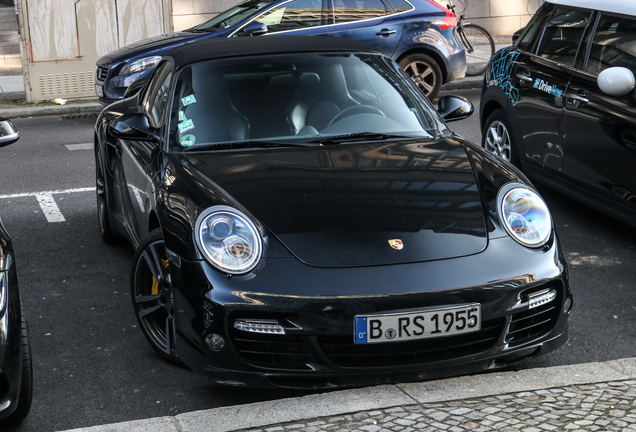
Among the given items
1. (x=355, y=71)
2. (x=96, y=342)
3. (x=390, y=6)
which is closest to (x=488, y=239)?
(x=355, y=71)

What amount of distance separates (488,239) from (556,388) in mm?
675

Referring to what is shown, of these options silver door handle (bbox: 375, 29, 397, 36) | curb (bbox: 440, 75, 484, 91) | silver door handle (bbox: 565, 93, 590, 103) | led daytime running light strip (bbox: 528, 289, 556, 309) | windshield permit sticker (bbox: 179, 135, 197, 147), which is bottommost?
curb (bbox: 440, 75, 484, 91)

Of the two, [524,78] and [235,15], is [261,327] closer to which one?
[524,78]

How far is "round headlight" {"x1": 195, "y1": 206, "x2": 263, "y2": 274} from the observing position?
346cm

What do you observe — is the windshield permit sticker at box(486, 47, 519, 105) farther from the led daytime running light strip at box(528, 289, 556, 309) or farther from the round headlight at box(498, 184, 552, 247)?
the led daytime running light strip at box(528, 289, 556, 309)

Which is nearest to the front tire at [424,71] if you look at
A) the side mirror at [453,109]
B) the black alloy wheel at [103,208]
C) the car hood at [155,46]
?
the car hood at [155,46]

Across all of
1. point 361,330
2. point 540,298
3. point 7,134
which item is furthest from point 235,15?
point 361,330

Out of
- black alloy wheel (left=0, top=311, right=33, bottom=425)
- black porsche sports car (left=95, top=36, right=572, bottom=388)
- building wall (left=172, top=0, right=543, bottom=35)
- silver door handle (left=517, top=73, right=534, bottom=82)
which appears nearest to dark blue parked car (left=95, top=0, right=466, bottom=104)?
silver door handle (left=517, top=73, right=534, bottom=82)

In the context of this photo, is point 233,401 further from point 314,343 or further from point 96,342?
point 96,342

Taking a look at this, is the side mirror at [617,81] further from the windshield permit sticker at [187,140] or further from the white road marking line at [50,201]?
the white road marking line at [50,201]

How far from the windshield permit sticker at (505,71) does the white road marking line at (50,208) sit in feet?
12.2

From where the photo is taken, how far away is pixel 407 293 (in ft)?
11.0

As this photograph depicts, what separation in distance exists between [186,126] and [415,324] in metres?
1.75

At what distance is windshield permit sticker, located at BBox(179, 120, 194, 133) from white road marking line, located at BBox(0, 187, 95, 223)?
2.57 meters
